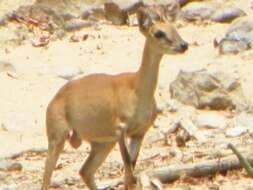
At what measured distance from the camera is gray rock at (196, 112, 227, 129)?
1359 centimetres

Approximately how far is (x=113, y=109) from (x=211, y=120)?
304cm

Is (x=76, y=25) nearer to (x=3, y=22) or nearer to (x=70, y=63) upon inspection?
(x=3, y=22)

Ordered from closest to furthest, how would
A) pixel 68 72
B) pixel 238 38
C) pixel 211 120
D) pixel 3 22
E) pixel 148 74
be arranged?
pixel 148 74, pixel 211 120, pixel 68 72, pixel 238 38, pixel 3 22

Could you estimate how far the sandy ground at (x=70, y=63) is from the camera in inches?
528

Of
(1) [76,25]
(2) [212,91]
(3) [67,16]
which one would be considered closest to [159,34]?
(2) [212,91]

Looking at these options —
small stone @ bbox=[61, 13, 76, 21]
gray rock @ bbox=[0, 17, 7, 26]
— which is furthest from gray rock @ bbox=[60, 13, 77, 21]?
gray rock @ bbox=[0, 17, 7, 26]

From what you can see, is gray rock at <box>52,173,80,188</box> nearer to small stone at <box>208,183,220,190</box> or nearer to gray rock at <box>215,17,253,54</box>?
small stone at <box>208,183,220,190</box>

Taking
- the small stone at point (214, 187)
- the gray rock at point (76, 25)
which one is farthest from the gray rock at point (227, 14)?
the small stone at point (214, 187)

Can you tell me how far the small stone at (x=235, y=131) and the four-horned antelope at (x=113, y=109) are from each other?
82.0 inches

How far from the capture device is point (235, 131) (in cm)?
1313

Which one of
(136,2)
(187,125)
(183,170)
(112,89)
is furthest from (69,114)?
(136,2)

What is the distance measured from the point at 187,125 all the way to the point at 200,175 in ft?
9.02

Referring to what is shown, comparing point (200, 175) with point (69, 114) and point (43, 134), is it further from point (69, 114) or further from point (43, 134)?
point (43, 134)

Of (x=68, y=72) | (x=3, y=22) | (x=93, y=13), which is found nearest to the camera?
(x=68, y=72)
